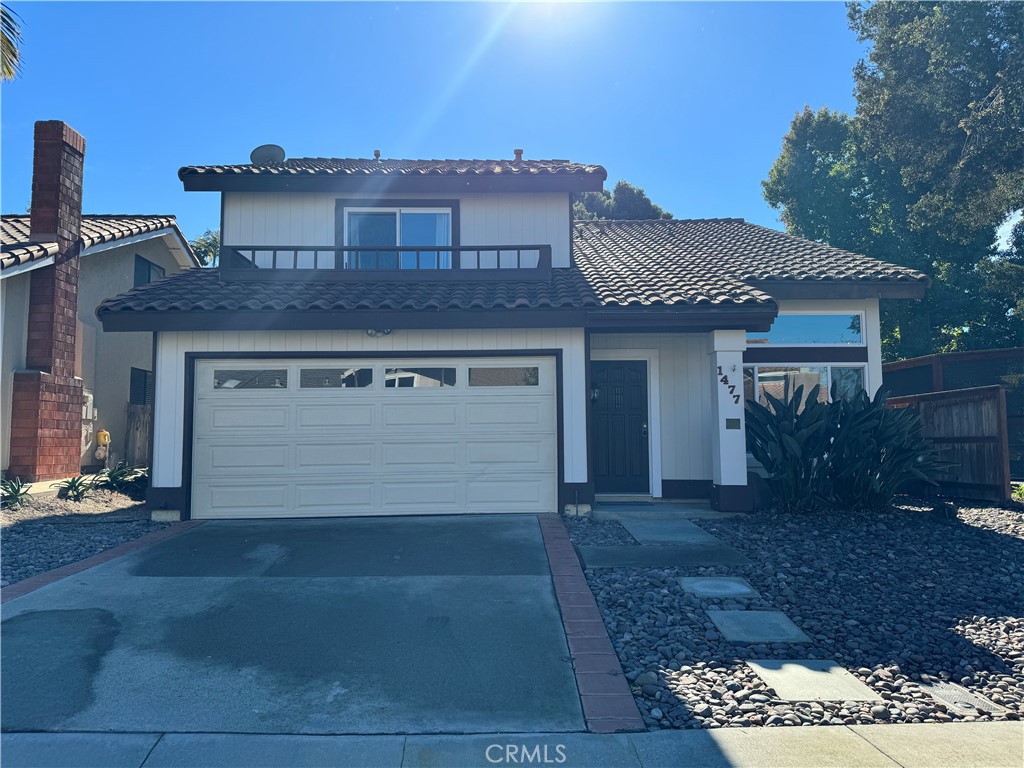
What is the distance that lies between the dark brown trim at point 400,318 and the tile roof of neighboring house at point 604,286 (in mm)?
81

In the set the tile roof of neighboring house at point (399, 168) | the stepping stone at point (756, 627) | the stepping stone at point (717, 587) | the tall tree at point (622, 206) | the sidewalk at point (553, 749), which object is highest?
the tall tree at point (622, 206)

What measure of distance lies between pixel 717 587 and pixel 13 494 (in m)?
9.85

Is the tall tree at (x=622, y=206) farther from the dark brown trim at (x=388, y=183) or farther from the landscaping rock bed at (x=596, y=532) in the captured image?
the landscaping rock bed at (x=596, y=532)

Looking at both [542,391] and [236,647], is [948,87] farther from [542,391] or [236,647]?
[236,647]

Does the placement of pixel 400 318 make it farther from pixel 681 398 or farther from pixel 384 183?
pixel 681 398

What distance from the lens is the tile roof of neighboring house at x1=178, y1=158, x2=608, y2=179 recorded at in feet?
36.9

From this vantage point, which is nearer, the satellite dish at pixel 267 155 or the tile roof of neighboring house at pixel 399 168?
the tile roof of neighboring house at pixel 399 168

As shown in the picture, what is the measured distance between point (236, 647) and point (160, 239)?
1446 cm

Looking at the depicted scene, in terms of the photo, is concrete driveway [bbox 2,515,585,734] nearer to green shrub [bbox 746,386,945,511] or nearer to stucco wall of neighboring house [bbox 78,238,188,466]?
green shrub [bbox 746,386,945,511]

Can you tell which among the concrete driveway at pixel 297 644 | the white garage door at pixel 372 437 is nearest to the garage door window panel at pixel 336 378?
the white garage door at pixel 372 437

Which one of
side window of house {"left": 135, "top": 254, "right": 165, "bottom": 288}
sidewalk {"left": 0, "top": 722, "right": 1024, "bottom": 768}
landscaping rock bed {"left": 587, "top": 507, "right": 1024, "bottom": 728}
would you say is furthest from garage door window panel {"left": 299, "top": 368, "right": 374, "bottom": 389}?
side window of house {"left": 135, "top": 254, "right": 165, "bottom": 288}

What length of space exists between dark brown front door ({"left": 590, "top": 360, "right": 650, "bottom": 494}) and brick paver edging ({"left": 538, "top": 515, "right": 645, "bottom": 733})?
379 centimetres

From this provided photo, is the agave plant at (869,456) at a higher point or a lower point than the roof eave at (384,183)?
lower

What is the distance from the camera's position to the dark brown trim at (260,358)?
350 inches
